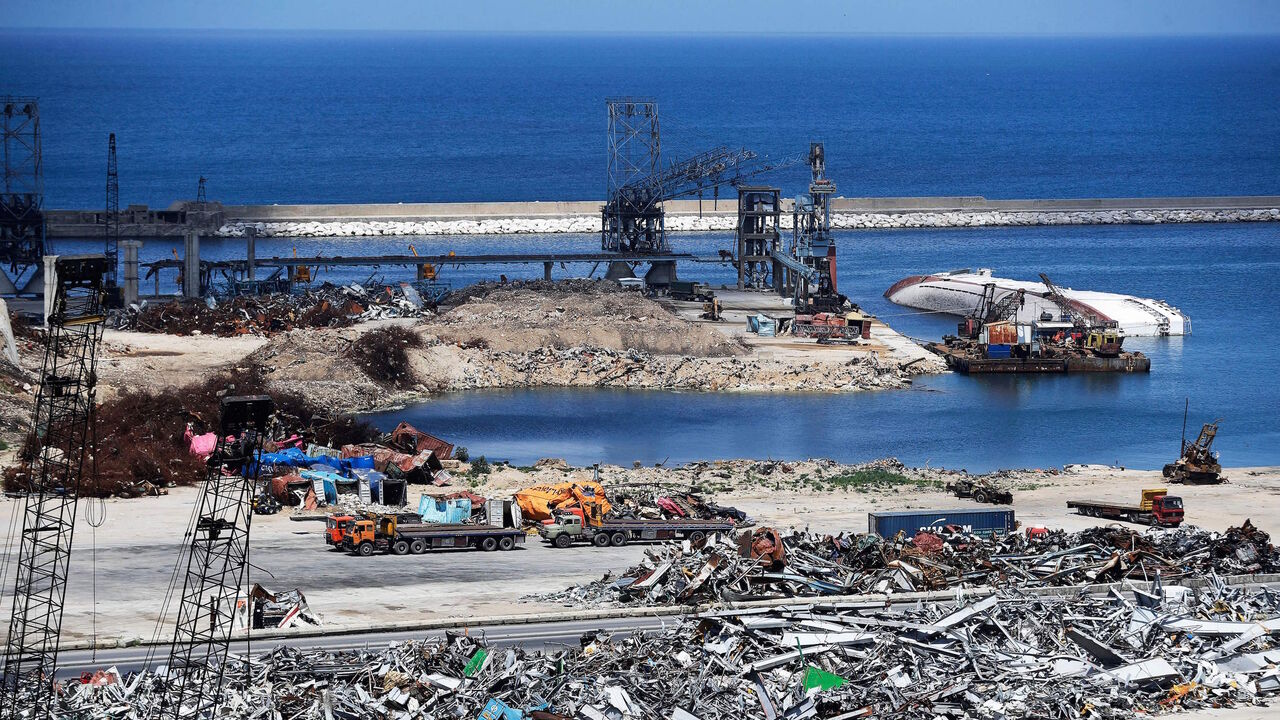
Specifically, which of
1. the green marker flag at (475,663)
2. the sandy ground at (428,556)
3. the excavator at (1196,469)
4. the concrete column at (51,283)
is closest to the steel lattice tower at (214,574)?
the sandy ground at (428,556)

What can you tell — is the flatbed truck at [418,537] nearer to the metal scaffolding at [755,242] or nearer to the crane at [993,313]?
the crane at [993,313]

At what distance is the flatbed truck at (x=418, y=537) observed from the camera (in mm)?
43875

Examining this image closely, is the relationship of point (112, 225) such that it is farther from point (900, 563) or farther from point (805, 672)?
point (805, 672)

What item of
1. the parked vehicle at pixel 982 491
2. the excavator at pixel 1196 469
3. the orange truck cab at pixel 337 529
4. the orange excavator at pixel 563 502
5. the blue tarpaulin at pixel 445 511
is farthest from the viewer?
the excavator at pixel 1196 469

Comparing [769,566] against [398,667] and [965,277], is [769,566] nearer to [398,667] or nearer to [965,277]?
[398,667]

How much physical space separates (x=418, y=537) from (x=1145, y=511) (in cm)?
2154

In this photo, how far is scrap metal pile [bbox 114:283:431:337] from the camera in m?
84.2

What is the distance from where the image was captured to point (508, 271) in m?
123

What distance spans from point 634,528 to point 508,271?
79025 millimetres

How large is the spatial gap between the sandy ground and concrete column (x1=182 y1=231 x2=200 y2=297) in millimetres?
44694

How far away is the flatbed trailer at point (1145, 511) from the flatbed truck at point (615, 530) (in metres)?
12.2

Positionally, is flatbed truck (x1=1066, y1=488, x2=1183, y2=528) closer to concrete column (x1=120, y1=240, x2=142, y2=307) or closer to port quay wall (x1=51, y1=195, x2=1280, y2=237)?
concrete column (x1=120, y1=240, x2=142, y2=307)

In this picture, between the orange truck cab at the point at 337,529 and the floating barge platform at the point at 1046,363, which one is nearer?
the orange truck cab at the point at 337,529

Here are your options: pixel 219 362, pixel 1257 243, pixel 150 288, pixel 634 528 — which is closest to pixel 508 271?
pixel 150 288
